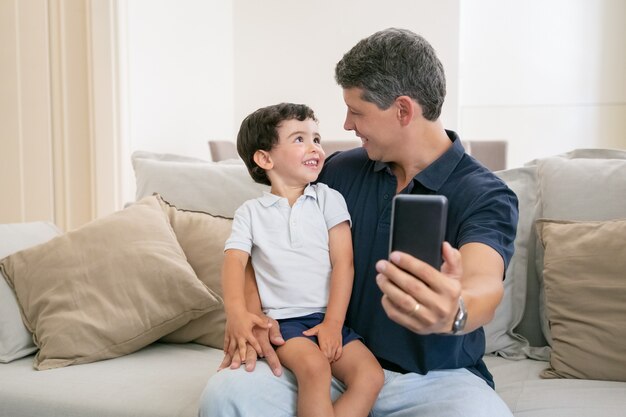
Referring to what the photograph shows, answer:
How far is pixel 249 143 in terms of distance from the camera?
65.9 inches

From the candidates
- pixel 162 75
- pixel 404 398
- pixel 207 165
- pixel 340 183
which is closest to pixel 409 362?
pixel 404 398

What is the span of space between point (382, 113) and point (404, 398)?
0.59 m

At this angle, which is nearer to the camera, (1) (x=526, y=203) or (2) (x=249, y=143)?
(2) (x=249, y=143)

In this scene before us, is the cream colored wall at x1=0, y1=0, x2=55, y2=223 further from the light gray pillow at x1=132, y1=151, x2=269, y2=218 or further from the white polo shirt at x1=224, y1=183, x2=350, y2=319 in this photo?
the white polo shirt at x1=224, y1=183, x2=350, y2=319

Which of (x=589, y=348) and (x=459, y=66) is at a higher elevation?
(x=459, y=66)

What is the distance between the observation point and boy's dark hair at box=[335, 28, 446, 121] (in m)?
1.52

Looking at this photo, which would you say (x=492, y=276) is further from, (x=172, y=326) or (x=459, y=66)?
(x=459, y=66)

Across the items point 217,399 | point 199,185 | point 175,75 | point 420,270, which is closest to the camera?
point 420,270

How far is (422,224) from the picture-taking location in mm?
1056

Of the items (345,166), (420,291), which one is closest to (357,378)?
(420,291)

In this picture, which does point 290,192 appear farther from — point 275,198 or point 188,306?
point 188,306

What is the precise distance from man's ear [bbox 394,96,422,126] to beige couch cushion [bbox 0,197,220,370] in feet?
2.18

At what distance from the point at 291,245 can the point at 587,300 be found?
72cm

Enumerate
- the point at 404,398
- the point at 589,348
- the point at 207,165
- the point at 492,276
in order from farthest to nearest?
the point at 207,165 → the point at 589,348 → the point at 404,398 → the point at 492,276
